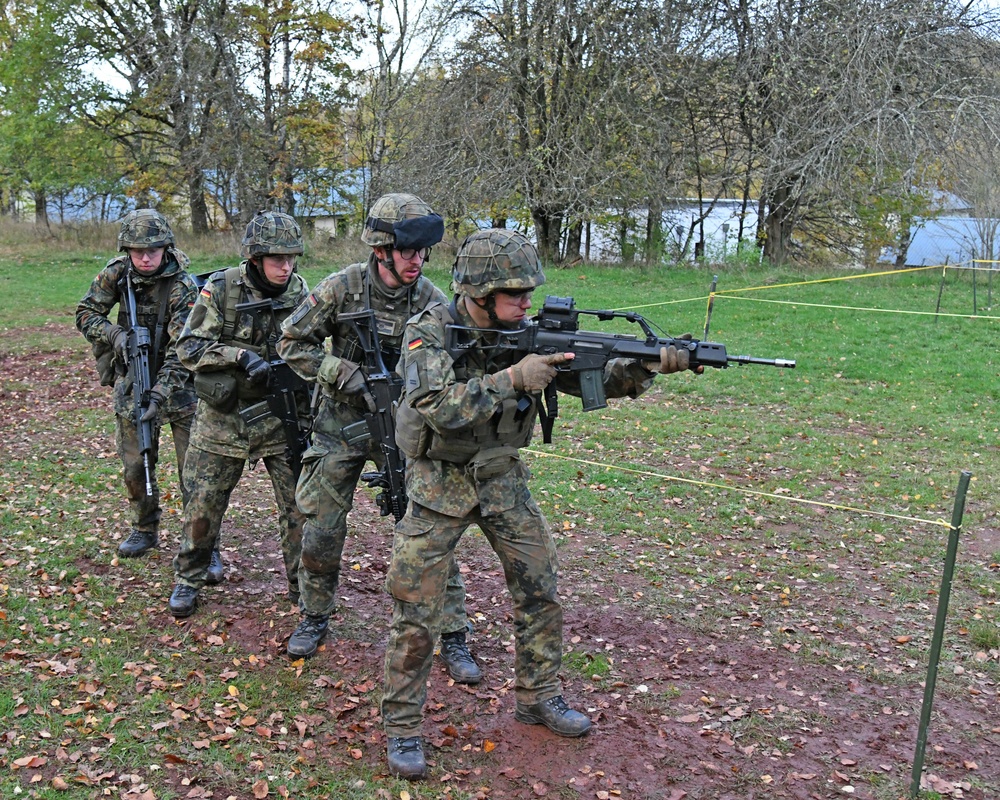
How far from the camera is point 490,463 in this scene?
14.4ft

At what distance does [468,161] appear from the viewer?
24.9 m

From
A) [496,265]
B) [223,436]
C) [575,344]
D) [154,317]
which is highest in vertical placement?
[496,265]

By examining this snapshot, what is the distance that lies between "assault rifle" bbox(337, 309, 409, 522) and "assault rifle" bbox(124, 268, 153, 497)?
2.17m

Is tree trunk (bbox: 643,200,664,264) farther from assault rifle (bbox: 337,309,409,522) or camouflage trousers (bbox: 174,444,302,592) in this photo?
→ assault rifle (bbox: 337,309,409,522)

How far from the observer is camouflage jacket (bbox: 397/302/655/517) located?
4.14 m

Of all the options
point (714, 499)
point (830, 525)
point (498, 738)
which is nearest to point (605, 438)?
point (714, 499)

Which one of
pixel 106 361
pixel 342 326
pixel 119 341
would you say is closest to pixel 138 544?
pixel 106 361

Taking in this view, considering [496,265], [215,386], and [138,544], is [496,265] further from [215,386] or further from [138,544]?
[138,544]

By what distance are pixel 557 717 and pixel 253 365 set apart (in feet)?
9.11

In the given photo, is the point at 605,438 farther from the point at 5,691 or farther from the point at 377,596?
the point at 5,691


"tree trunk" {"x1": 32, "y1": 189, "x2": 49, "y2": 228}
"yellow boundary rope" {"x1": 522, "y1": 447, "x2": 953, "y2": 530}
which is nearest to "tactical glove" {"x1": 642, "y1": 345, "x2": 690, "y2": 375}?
"yellow boundary rope" {"x1": 522, "y1": 447, "x2": 953, "y2": 530}

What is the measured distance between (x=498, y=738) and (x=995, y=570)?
4.41 metres

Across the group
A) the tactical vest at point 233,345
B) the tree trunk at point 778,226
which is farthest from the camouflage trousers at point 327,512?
the tree trunk at point 778,226

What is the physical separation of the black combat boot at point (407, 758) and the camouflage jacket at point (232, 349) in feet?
7.16
